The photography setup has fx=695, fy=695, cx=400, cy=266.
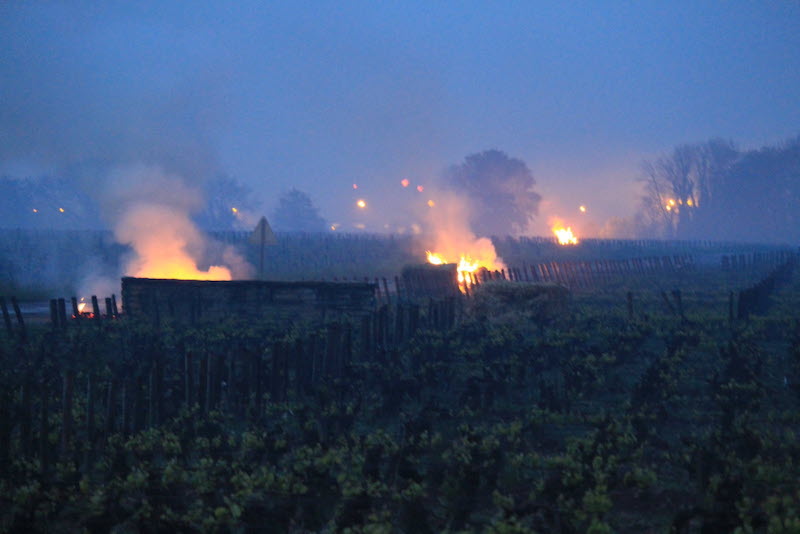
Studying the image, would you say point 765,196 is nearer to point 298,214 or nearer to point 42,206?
point 298,214

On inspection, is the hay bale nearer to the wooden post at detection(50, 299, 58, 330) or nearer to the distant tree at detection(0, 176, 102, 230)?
the wooden post at detection(50, 299, 58, 330)

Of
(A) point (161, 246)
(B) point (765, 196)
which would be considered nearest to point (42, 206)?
(A) point (161, 246)

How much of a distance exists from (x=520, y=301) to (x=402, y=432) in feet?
30.7

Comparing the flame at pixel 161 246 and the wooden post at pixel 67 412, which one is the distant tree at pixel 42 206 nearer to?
the flame at pixel 161 246

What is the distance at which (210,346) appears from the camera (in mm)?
12398

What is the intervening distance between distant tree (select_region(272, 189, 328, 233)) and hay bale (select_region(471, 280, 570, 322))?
274 ft

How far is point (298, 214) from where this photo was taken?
10012 centimetres

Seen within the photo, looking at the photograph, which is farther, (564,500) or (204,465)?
(204,465)

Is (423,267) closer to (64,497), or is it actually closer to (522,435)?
(522,435)

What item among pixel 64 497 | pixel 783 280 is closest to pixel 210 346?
pixel 64 497

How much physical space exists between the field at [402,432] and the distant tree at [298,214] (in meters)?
86.5

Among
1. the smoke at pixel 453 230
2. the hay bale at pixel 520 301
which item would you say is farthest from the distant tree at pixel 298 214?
the hay bale at pixel 520 301

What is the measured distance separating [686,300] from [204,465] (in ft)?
63.7

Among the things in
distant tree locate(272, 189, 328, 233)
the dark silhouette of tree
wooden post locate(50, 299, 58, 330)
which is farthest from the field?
distant tree locate(272, 189, 328, 233)
